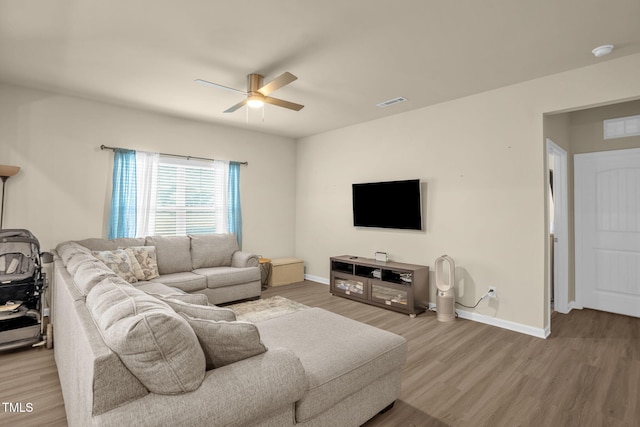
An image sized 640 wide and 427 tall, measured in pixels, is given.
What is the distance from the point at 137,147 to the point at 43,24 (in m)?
2.23

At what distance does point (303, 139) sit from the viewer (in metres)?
6.34

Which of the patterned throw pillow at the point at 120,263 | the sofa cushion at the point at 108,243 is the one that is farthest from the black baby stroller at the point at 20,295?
the sofa cushion at the point at 108,243

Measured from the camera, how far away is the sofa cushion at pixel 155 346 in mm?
1142

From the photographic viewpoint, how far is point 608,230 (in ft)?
13.4

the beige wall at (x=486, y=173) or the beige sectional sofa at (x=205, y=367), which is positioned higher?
the beige wall at (x=486, y=173)

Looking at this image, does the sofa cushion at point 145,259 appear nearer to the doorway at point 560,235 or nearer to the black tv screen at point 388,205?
the black tv screen at point 388,205

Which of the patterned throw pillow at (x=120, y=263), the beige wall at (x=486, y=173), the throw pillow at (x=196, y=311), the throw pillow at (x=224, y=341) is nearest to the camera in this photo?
the throw pillow at (x=224, y=341)

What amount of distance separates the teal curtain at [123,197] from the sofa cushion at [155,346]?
3.58 meters

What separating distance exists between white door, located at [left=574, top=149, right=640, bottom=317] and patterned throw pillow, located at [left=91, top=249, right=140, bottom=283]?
5702mm

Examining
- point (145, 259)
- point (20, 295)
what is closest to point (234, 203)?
point (145, 259)

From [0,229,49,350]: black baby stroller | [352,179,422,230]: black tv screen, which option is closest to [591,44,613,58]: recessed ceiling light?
[352,179,422,230]: black tv screen

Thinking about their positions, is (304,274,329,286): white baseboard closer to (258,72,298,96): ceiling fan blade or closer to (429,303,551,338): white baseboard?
(429,303,551,338): white baseboard

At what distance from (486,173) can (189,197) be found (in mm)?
4299

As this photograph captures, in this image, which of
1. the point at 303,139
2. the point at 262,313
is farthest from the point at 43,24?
the point at 303,139
